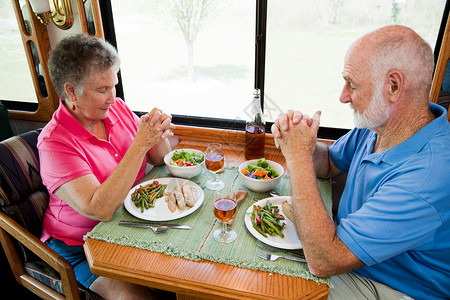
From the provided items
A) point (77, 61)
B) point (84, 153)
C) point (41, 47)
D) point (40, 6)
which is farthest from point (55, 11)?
point (84, 153)

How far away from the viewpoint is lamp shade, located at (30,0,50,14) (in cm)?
211

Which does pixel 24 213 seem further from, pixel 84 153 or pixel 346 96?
pixel 346 96

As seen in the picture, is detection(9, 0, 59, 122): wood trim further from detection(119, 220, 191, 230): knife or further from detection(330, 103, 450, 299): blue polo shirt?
detection(330, 103, 450, 299): blue polo shirt

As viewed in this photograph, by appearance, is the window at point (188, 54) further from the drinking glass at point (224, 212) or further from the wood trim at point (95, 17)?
the drinking glass at point (224, 212)

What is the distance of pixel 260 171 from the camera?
57.5 inches

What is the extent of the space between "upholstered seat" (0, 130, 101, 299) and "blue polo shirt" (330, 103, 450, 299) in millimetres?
1130

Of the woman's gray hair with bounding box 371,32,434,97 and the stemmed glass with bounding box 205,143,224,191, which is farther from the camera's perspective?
the stemmed glass with bounding box 205,143,224,191

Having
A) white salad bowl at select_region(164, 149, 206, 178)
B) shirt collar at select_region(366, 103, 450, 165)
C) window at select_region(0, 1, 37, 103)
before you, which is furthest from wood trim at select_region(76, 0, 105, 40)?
shirt collar at select_region(366, 103, 450, 165)

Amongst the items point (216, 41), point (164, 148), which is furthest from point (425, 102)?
point (216, 41)

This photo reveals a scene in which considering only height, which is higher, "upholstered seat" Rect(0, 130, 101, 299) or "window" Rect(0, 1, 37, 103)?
"window" Rect(0, 1, 37, 103)

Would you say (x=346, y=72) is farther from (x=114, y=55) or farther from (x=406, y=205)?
(x=114, y=55)

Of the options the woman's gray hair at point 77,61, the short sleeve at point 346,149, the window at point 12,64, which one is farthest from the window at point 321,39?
the window at point 12,64

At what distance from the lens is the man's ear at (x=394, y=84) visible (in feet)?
3.39

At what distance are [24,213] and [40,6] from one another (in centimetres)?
148
